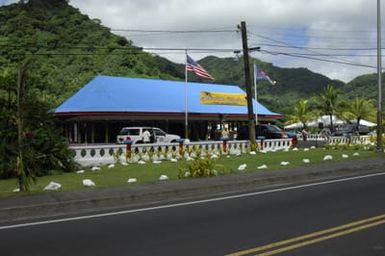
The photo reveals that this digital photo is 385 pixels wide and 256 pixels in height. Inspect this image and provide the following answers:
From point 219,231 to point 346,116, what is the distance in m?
79.6

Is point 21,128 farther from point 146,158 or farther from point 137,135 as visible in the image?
point 137,135

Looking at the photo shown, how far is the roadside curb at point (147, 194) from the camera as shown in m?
12.0

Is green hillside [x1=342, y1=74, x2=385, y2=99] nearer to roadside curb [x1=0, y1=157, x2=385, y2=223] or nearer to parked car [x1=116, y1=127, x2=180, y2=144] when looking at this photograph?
parked car [x1=116, y1=127, x2=180, y2=144]

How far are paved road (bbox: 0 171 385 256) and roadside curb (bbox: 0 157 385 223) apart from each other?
1.38m

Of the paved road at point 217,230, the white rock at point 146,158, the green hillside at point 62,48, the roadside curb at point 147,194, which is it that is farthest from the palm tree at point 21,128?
the green hillside at point 62,48

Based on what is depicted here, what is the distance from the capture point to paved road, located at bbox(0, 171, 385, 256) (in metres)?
8.27

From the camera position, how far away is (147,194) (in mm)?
14047

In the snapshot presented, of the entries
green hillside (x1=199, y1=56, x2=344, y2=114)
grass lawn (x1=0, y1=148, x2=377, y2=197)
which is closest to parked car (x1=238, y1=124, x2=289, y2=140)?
grass lawn (x1=0, y1=148, x2=377, y2=197)

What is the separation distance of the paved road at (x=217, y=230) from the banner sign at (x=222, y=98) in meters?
36.9

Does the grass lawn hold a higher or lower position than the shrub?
lower

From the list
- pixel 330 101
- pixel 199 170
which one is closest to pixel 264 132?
pixel 199 170

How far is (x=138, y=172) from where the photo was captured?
20781 mm

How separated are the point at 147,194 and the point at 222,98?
38140 mm

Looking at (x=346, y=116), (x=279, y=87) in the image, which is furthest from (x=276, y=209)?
(x=279, y=87)
